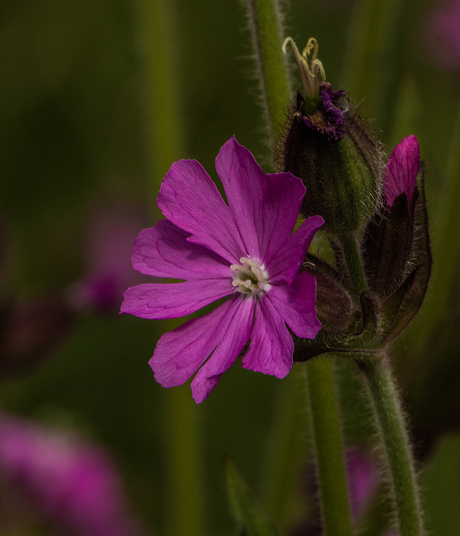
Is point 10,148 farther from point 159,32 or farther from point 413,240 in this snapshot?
point 413,240

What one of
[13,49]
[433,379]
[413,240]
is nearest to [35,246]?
[13,49]

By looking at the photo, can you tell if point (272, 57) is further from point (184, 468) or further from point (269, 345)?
point (184, 468)

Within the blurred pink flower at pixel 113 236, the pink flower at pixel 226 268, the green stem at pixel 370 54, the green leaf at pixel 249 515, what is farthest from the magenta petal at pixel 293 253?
the blurred pink flower at pixel 113 236

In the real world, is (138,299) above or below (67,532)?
above

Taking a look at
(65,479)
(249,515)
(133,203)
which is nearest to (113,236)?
(133,203)

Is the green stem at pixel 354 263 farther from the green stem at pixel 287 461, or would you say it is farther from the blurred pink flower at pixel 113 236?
the blurred pink flower at pixel 113 236

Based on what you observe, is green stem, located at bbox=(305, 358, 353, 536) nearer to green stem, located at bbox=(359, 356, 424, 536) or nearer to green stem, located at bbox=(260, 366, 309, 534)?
green stem, located at bbox=(359, 356, 424, 536)
